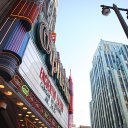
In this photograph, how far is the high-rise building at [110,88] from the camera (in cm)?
7998

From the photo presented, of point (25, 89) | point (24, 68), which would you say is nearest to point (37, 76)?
point (24, 68)

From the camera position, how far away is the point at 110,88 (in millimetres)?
93438

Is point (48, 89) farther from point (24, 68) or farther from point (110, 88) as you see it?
point (110, 88)

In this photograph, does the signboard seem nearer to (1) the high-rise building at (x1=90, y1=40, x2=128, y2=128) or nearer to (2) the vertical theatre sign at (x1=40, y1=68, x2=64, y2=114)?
(2) the vertical theatre sign at (x1=40, y1=68, x2=64, y2=114)

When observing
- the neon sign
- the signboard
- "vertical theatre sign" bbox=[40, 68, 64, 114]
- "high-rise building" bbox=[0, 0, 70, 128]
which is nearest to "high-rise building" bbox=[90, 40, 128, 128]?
"vertical theatre sign" bbox=[40, 68, 64, 114]

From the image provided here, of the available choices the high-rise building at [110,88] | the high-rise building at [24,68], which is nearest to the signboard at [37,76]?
the high-rise building at [24,68]

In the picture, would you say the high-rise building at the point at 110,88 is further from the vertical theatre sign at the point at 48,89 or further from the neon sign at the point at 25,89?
the neon sign at the point at 25,89

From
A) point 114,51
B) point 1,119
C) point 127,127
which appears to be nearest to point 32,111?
point 1,119

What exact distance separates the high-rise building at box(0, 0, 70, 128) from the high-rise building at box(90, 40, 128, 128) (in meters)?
64.2

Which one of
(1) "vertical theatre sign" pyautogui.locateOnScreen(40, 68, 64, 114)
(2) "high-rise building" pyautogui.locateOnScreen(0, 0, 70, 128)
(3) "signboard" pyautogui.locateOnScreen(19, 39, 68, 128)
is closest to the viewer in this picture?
(2) "high-rise building" pyautogui.locateOnScreen(0, 0, 70, 128)

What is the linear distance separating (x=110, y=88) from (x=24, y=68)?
86.2m

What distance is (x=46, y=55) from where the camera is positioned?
17.7 m

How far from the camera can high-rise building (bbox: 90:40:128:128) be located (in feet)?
262

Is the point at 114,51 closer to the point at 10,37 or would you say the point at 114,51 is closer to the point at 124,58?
the point at 124,58
